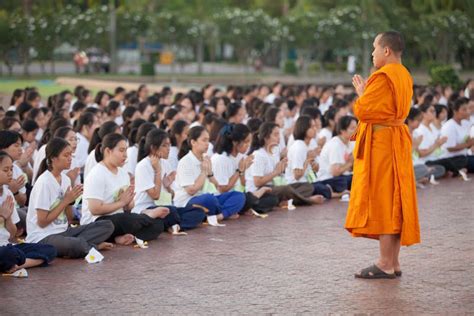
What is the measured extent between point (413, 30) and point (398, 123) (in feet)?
120

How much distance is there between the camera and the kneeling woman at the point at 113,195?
1039cm

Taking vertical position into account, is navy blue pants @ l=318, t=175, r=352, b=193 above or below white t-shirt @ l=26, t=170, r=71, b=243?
below

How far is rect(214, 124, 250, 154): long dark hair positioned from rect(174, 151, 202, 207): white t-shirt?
756 millimetres

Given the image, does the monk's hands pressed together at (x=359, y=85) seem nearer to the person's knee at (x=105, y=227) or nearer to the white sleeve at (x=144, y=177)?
the person's knee at (x=105, y=227)

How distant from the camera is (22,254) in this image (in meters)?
9.20

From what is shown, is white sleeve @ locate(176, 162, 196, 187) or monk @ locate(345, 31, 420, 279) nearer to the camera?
monk @ locate(345, 31, 420, 279)

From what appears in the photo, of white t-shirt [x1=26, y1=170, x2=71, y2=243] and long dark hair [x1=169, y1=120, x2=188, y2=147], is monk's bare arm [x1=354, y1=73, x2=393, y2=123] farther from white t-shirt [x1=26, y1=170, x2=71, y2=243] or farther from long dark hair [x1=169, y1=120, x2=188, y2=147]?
long dark hair [x1=169, y1=120, x2=188, y2=147]

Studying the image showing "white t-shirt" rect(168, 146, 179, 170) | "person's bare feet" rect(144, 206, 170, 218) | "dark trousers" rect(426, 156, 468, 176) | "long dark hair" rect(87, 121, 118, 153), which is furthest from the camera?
"dark trousers" rect(426, 156, 468, 176)

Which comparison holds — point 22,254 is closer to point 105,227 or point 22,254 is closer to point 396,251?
point 105,227

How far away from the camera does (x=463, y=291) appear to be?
8594 mm

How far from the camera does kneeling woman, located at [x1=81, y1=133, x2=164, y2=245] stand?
10391 millimetres

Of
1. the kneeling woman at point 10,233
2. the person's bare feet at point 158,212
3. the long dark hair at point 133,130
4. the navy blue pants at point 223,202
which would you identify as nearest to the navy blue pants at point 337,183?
the navy blue pants at point 223,202

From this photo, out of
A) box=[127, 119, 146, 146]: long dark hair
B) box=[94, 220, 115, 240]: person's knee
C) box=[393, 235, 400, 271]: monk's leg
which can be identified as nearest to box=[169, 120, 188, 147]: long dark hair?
box=[127, 119, 146, 146]: long dark hair

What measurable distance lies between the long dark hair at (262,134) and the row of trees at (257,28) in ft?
96.8
